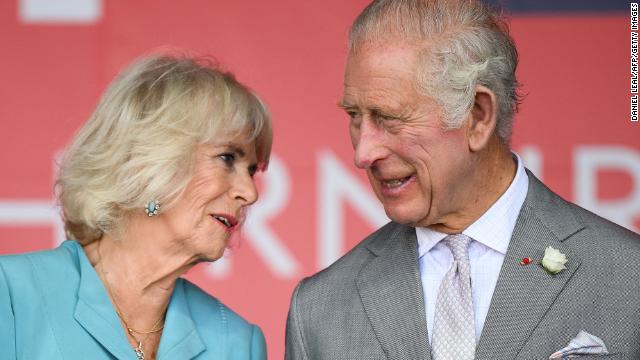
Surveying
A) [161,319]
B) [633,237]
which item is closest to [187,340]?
[161,319]

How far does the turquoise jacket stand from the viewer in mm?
3152

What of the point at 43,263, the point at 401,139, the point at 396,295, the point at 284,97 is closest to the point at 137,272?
the point at 43,263

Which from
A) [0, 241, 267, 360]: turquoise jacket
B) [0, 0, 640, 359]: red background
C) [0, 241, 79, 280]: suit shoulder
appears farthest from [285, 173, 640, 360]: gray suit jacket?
[0, 0, 640, 359]: red background

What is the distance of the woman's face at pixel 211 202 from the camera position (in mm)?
3395

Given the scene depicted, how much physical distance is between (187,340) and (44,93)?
67.3 inches

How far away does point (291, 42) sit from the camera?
4.80m

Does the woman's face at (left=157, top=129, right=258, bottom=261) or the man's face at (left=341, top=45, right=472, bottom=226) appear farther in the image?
the woman's face at (left=157, top=129, right=258, bottom=261)

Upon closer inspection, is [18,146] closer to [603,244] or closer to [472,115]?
[472,115]

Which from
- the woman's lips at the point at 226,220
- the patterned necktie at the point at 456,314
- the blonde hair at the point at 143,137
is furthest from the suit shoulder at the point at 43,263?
the patterned necktie at the point at 456,314

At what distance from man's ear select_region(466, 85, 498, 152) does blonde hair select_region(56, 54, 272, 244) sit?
0.73 metres

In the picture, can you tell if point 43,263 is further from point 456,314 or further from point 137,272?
point 456,314

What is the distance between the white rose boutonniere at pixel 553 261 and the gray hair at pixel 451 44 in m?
0.36

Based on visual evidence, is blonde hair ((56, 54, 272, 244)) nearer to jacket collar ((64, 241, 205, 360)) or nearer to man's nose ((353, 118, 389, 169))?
jacket collar ((64, 241, 205, 360))

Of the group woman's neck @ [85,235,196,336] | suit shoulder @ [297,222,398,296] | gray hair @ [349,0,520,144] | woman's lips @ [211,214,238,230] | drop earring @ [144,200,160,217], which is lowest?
woman's neck @ [85,235,196,336]
